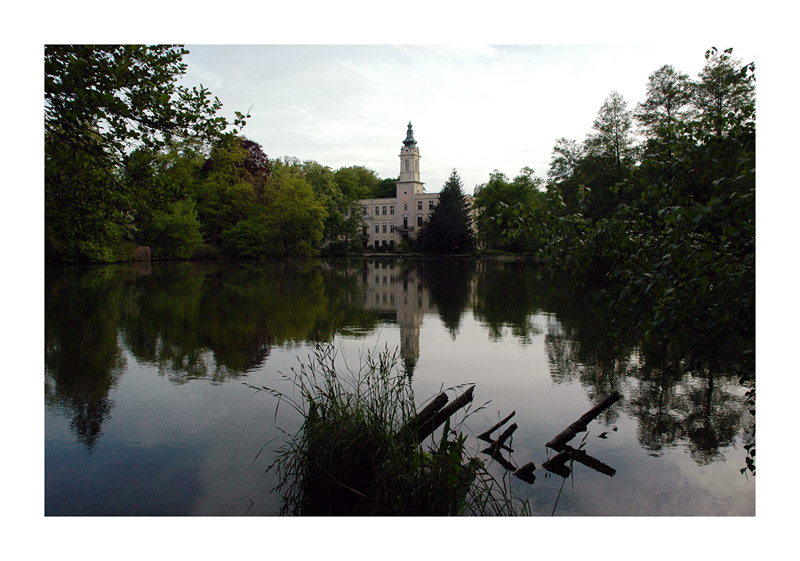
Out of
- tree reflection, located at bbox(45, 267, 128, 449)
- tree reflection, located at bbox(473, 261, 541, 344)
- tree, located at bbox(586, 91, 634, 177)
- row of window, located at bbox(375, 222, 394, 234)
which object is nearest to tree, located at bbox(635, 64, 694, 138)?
tree, located at bbox(586, 91, 634, 177)

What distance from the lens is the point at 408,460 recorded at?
4484 millimetres

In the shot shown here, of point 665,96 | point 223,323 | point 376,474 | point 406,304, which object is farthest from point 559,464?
point 665,96

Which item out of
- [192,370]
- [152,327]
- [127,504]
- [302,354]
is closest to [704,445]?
[127,504]

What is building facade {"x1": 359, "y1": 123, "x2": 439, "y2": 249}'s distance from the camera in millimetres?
Answer: 95125

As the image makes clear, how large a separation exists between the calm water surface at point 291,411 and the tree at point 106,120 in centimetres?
266

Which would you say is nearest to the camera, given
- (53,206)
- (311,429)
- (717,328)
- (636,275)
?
(717,328)

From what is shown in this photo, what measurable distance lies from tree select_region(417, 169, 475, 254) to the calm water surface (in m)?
56.1

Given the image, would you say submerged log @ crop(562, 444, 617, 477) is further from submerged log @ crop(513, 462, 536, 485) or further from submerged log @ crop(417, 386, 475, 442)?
submerged log @ crop(417, 386, 475, 442)

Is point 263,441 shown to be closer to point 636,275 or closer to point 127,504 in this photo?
point 127,504

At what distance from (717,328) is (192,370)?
791 centimetres

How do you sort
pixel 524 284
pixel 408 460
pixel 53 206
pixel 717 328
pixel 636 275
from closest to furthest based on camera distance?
pixel 717 328, pixel 636 275, pixel 408 460, pixel 53 206, pixel 524 284

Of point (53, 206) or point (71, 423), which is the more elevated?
point (53, 206)

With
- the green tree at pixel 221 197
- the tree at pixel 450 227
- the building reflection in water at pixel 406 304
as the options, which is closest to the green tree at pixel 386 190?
the tree at pixel 450 227

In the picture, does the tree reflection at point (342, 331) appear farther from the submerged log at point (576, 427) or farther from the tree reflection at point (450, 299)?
the submerged log at point (576, 427)
